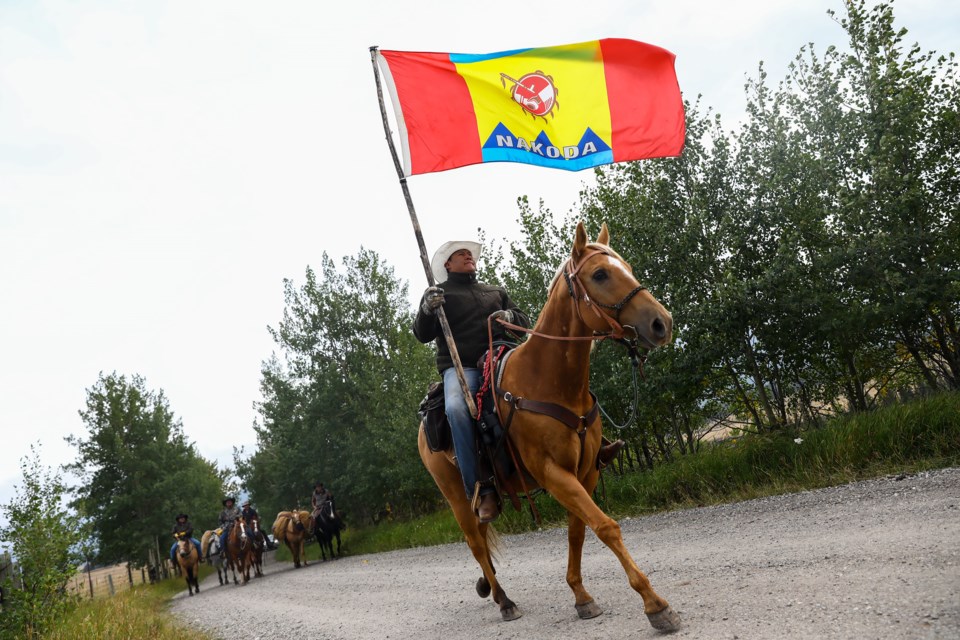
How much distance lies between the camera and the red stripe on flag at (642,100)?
7586 mm

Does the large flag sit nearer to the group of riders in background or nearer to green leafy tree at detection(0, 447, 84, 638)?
green leafy tree at detection(0, 447, 84, 638)

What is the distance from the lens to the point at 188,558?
23453mm

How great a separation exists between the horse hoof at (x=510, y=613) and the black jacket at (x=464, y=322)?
7.39 feet

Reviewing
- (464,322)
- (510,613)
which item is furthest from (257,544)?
(464,322)

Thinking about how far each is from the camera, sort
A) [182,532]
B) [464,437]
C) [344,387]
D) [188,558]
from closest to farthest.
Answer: [464,437] < [188,558] < [182,532] < [344,387]

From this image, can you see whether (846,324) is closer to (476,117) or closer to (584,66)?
(584,66)

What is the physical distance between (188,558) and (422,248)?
69.8 feet

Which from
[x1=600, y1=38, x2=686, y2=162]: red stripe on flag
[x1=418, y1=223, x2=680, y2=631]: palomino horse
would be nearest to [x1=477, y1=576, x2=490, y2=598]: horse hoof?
[x1=418, y1=223, x2=680, y2=631]: palomino horse

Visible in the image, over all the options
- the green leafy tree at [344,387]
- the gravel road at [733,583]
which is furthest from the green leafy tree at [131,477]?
the gravel road at [733,583]

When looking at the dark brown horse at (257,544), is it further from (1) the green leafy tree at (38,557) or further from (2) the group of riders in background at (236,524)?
(1) the green leafy tree at (38,557)

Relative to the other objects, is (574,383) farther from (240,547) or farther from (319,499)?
(319,499)

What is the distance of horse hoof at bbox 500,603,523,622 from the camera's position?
6082 millimetres

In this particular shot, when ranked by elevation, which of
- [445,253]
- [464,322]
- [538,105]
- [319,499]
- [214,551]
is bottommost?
[214,551]

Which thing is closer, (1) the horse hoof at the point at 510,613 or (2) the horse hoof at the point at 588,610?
(2) the horse hoof at the point at 588,610
